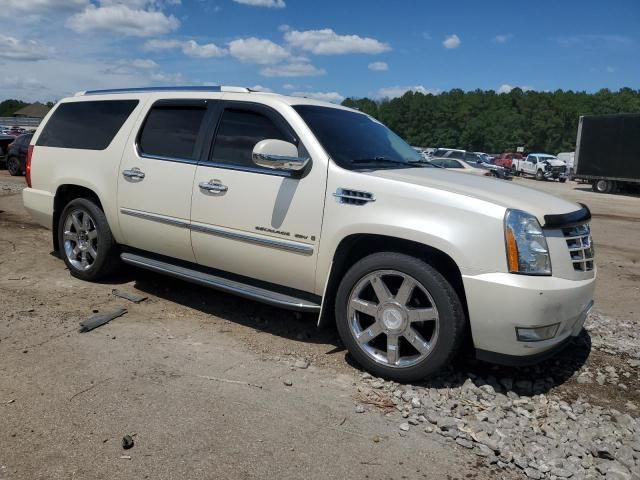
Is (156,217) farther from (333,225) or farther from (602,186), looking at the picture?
(602,186)

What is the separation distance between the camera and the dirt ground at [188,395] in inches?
109

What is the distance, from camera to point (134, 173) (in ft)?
16.3

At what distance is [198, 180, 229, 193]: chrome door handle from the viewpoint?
435 centimetres

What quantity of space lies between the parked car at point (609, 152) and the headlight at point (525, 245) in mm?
24228

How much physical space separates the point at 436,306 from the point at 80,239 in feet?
12.6

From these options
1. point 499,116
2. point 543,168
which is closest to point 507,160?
point 543,168

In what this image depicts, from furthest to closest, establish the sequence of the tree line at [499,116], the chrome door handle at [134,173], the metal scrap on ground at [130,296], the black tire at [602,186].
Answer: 1. the tree line at [499,116]
2. the black tire at [602,186]
3. the metal scrap on ground at [130,296]
4. the chrome door handle at [134,173]

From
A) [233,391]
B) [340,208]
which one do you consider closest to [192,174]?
[340,208]

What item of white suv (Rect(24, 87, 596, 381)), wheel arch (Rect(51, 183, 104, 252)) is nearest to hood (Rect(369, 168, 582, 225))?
white suv (Rect(24, 87, 596, 381))

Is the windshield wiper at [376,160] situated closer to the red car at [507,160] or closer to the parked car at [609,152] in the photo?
the parked car at [609,152]

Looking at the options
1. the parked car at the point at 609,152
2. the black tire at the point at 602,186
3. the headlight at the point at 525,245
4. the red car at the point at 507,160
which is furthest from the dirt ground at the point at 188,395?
the red car at the point at 507,160

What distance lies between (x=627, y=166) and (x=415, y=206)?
2554 centimetres

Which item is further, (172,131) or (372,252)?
(172,131)

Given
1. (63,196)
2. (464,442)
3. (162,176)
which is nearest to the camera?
(464,442)
